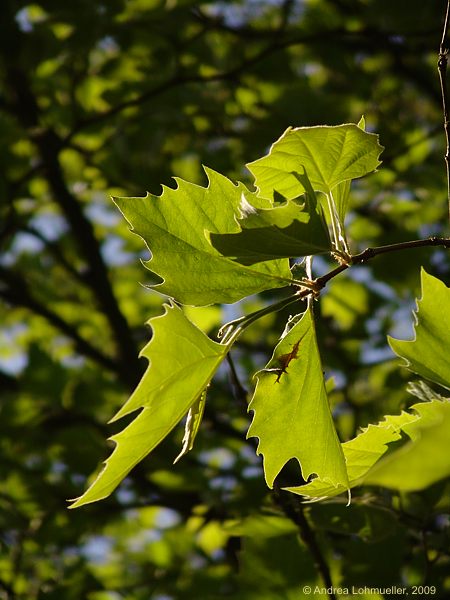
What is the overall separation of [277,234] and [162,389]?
9.2 inches

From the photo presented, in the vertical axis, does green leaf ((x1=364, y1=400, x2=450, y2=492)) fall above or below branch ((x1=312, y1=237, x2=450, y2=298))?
above

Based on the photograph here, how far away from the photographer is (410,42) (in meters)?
3.41

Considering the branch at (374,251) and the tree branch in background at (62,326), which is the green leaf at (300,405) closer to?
the branch at (374,251)

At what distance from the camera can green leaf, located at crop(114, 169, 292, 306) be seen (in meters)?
1.02

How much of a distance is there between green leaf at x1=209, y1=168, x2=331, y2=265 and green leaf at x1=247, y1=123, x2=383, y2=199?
2.6 inches

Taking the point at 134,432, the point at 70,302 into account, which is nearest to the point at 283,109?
the point at 70,302

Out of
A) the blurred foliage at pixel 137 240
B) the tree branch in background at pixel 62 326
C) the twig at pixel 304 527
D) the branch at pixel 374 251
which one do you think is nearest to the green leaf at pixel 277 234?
the branch at pixel 374 251

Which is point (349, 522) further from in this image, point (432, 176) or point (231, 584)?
point (432, 176)

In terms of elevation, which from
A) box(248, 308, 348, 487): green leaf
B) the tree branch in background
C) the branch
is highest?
the branch

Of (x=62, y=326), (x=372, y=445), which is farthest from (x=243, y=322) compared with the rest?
(x=62, y=326)

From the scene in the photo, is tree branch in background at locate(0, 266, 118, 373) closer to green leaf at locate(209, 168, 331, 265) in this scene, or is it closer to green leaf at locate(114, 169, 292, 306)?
green leaf at locate(114, 169, 292, 306)

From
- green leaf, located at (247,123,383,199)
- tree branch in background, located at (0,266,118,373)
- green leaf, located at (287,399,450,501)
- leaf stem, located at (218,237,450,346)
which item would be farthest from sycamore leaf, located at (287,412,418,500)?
tree branch in background, located at (0,266,118,373)

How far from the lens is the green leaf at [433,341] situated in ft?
3.42

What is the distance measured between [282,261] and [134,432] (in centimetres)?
32
